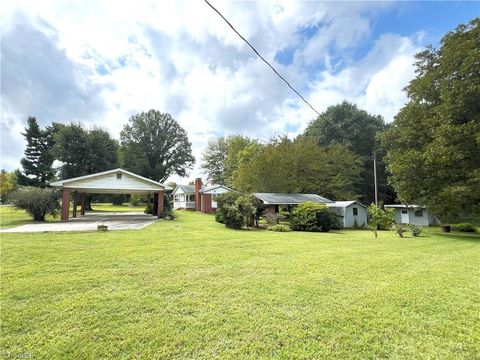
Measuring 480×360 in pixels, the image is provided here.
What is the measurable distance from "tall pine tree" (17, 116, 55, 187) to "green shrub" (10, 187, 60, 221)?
24.6 m

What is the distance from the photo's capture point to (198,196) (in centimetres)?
3192

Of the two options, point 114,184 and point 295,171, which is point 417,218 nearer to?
point 295,171

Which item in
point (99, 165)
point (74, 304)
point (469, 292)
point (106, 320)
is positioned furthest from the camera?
point (99, 165)

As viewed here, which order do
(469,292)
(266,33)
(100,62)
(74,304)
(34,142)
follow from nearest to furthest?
(74,304), (469,292), (266,33), (100,62), (34,142)

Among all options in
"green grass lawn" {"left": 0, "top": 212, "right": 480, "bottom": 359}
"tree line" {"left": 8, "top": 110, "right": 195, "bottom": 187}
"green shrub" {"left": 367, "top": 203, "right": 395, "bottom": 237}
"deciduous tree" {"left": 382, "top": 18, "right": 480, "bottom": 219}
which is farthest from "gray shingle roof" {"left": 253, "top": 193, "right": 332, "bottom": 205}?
"tree line" {"left": 8, "top": 110, "right": 195, "bottom": 187}

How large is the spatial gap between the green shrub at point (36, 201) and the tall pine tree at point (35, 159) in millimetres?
24630

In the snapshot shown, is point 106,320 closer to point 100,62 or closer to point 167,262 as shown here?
point 167,262

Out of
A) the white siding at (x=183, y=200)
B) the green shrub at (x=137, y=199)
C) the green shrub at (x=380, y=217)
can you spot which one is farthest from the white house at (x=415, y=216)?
the green shrub at (x=137, y=199)

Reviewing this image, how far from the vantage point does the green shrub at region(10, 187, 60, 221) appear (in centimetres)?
1530

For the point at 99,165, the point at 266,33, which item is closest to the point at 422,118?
the point at 266,33

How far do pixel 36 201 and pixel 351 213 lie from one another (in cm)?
2222

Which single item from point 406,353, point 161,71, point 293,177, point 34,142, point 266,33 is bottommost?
point 406,353

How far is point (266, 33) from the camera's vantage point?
7.17 m

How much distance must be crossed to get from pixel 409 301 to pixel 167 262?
5038 millimetres
